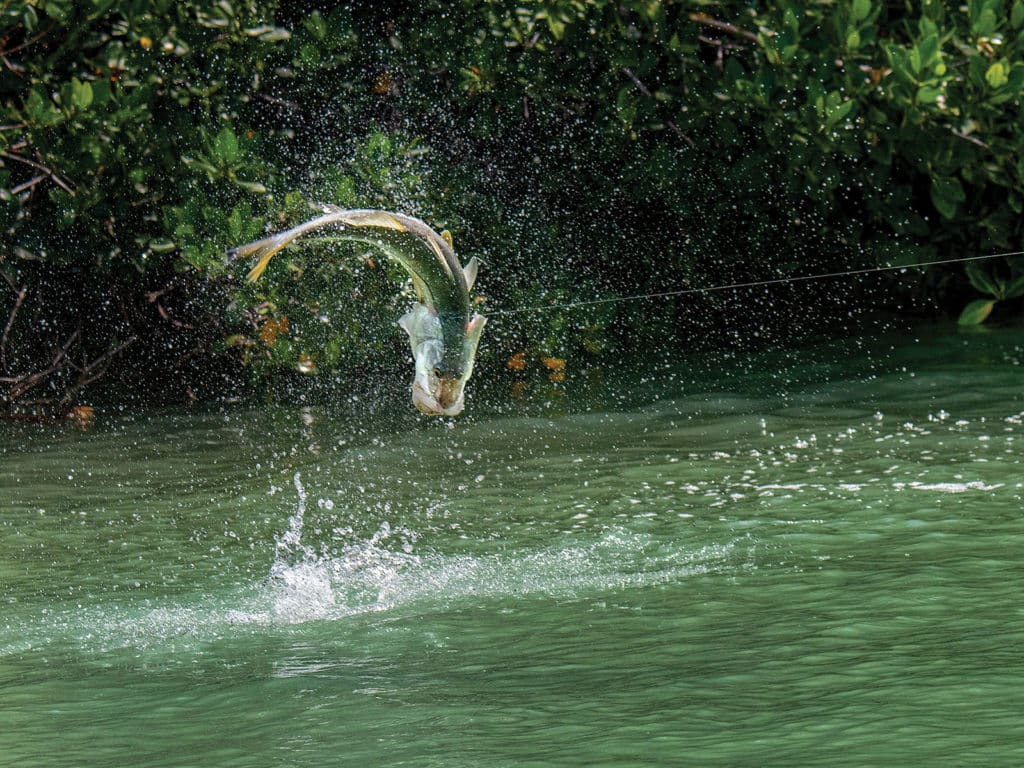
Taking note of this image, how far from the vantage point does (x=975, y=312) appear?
1100cm

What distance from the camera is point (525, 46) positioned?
10344mm

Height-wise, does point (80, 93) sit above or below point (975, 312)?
above

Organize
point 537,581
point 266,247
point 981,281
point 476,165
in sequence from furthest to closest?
point 981,281
point 476,165
point 537,581
point 266,247

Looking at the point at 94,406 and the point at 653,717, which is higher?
the point at 94,406

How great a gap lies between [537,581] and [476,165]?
18.0 ft

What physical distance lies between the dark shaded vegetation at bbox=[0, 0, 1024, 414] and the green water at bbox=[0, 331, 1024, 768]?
0.96 metres

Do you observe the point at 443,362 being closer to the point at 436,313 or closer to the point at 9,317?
the point at 436,313

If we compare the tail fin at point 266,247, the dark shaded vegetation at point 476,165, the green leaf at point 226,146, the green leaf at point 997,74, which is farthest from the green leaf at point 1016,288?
the tail fin at point 266,247

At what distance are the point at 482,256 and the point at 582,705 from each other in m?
6.54

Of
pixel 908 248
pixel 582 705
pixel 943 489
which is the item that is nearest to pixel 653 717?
pixel 582 705

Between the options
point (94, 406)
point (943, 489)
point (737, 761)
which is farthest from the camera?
point (94, 406)

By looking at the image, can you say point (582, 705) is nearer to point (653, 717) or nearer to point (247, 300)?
point (653, 717)

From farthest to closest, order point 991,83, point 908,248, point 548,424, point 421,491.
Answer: point 908,248
point 991,83
point 548,424
point 421,491

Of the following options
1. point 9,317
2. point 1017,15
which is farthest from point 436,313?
point 9,317
